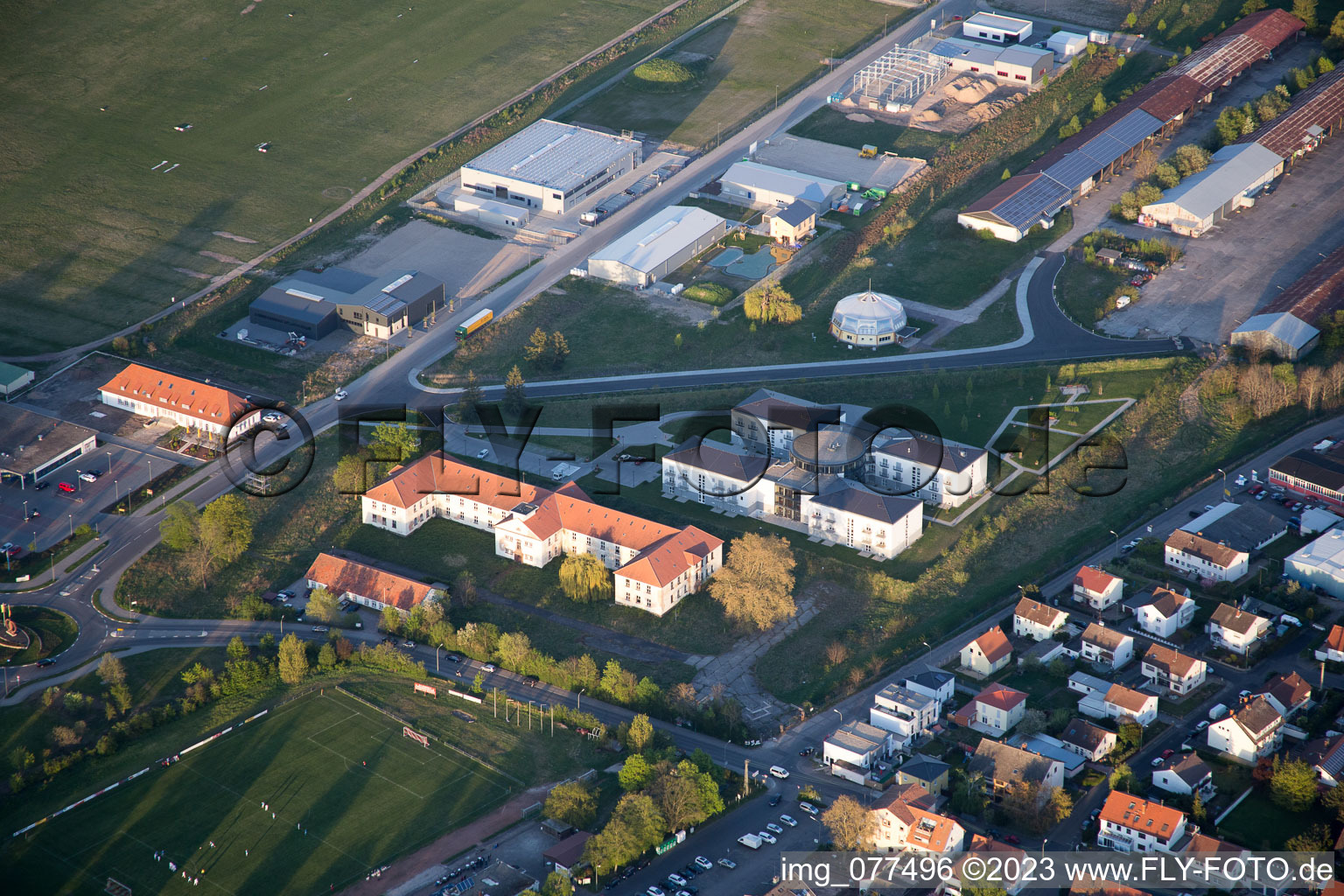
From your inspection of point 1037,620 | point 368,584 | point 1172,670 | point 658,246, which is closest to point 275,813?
point 368,584

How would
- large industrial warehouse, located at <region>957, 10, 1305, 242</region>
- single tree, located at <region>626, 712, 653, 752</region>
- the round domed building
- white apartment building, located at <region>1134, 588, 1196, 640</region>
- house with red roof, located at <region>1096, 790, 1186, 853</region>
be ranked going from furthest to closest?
large industrial warehouse, located at <region>957, 10, 1305, 242</region> → the round domed building → white apartment building, located at <region>1134, 588, 1196, 640</region> → single tree, located at <region>626, 712, 653, 752</region> → house with red roof, located at <region>1096, 790, 1186, 853</region>

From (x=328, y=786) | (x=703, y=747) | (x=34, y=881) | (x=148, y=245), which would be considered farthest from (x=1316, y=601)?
(x=148, y=245)

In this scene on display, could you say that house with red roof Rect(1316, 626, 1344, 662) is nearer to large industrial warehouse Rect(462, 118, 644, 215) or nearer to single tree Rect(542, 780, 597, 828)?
single tree Rect(542, 780, 597, 828)

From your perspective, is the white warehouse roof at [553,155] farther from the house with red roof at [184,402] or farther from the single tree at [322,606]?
the single tree at [322,606]

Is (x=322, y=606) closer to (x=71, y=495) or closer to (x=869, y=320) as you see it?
(x=71, y=495)

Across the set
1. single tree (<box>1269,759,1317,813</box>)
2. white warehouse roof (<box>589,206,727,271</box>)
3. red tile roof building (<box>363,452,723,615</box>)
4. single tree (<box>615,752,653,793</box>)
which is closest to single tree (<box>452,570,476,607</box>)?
red tile roof building (<box>363,452,723,615</box>)

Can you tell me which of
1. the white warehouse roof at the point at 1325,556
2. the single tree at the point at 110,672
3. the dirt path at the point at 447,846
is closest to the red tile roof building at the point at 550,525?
the dirt path at the point at 447,846
